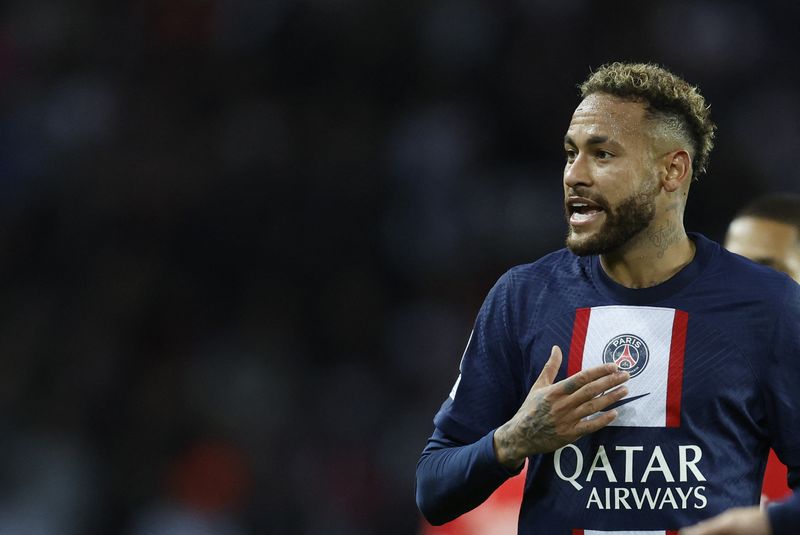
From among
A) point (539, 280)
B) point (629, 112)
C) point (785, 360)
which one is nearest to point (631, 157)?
point (629, 112)

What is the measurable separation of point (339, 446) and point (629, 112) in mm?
4198

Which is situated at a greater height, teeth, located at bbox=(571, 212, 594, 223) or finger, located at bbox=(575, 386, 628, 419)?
teeth, located at bbox=(571, 212, 594, 223)

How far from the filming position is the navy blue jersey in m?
2.47

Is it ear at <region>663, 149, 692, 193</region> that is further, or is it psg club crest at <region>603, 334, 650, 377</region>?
ear at <region>663, 149, 692, 193</region>

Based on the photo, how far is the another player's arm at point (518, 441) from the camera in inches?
93.8

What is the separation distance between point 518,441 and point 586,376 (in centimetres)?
20

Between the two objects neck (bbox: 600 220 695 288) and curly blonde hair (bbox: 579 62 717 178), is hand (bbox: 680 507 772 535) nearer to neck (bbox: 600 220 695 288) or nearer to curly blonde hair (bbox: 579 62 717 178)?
neck (bbox: 600 220 695 288)

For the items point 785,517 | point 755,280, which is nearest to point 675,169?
point 755,280

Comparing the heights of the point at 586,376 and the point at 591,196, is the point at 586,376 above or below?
below

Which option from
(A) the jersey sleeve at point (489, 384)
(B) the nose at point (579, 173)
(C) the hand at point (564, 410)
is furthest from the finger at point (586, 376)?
(B) the nose at point (579, 173)

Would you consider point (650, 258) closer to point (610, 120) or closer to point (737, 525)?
point (610, 120)

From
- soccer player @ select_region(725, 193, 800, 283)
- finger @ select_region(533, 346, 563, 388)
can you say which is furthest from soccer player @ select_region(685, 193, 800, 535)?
finger @ select_region(533, 346, 563, 388)

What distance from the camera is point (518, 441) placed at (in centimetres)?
245

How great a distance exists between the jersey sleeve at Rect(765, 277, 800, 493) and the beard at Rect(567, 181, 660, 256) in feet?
1.19
